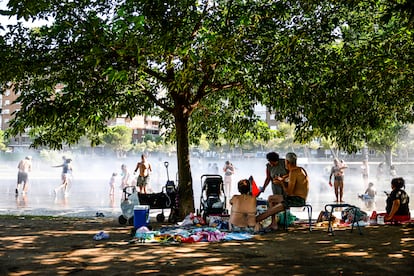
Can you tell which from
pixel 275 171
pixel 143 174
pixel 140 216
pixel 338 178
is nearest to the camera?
pixel 140 216

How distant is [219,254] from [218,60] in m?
4.36

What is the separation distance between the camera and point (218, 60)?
9.16m

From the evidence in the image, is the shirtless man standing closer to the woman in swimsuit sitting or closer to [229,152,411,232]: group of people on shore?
[229,152,411,232]: group of people on shore

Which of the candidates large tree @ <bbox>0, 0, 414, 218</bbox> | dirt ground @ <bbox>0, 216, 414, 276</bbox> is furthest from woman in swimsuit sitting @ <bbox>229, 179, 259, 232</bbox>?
Answer: large tree @ <bbox>0, 0, 414, 218</bbox>

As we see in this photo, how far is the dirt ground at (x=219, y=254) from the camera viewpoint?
552cm

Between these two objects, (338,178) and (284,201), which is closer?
(284,201)

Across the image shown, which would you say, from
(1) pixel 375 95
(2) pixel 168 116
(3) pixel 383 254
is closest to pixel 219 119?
(2) pixel 168 116

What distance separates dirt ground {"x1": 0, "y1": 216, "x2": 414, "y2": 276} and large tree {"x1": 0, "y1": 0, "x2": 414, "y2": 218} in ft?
8.51

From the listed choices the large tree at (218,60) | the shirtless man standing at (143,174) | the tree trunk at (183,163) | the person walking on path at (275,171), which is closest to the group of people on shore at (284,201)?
the person walking on path at (275,171)

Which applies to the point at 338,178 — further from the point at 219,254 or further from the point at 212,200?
the point at 219,254

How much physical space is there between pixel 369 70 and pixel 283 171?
302cm

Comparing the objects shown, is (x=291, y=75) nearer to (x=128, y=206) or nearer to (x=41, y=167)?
(x=128, y=206)

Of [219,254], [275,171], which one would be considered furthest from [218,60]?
[219,254]

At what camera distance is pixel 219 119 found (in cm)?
1354
